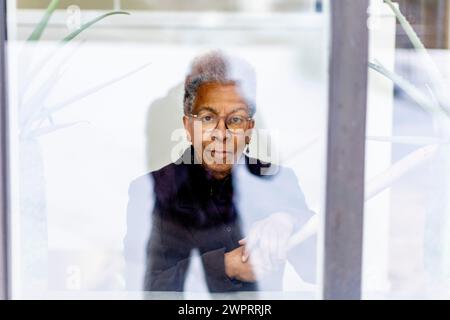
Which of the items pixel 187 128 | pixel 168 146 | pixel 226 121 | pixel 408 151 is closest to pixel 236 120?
pixel 226 121

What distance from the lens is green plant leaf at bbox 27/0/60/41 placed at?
2120 millimetres

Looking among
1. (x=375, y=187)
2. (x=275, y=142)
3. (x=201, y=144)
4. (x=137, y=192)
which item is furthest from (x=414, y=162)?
(x=137, y=192)

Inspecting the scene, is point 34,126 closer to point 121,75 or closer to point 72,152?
point 72,152

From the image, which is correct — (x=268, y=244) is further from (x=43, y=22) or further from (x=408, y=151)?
(x=43, y=22)

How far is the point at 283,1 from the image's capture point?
2680 millimetres

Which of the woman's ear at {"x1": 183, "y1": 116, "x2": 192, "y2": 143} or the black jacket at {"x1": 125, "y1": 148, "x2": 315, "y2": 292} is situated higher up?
the woman's ear at {"x1": 183, "y1": 116, "x2": 192, "y2": 143}

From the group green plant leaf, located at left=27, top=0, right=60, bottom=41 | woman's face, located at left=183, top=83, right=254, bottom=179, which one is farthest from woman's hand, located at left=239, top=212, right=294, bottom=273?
green plant leaf, located at left=27, top=0, right=60, bottom=41

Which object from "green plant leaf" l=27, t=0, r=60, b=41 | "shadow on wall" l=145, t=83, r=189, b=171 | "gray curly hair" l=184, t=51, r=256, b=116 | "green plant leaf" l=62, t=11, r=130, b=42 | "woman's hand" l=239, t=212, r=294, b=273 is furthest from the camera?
"shadow on wall" l=145, t=83, r=189, b=171

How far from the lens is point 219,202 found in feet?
7.37

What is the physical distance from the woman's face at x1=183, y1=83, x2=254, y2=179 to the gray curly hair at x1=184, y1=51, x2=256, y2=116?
3cm

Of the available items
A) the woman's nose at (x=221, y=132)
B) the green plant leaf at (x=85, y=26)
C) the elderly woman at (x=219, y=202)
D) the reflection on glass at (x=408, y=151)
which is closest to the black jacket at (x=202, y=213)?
the elderly woman at (x=219, y=202)

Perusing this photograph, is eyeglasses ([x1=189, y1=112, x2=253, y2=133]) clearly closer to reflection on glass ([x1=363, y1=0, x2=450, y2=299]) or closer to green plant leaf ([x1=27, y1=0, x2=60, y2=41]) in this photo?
reflection on glass ([x1=363, y1=0, x2=450, y2=299])

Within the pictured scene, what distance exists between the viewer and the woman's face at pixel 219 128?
2.16 metres

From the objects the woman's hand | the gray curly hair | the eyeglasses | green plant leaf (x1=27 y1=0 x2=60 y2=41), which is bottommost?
the woman's hand
